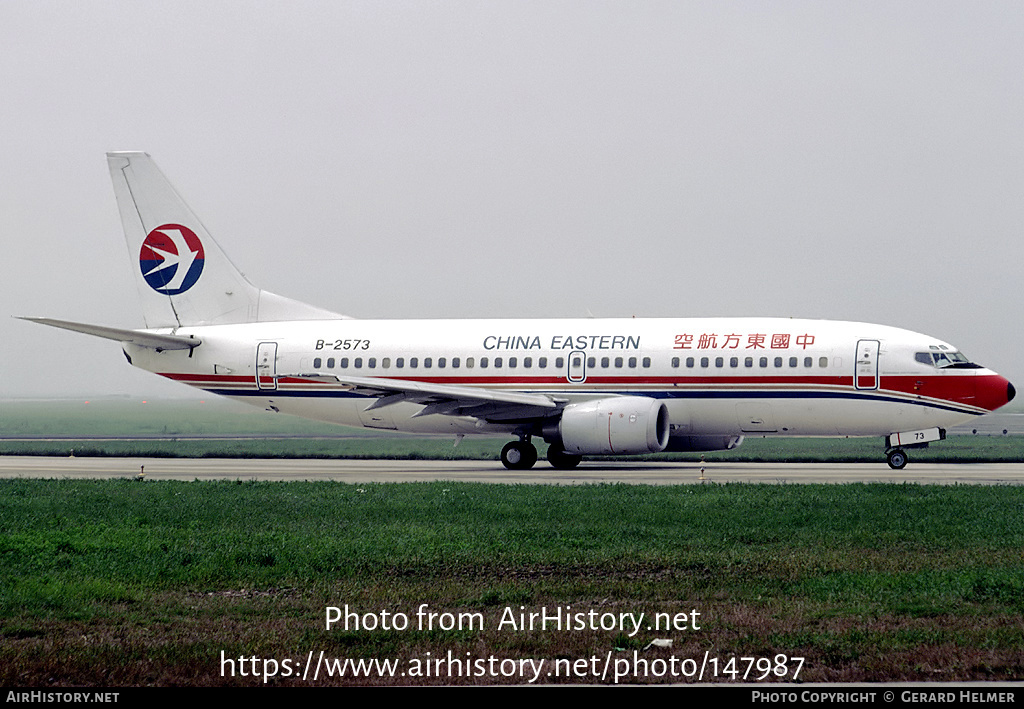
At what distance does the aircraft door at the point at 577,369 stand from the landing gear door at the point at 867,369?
287 inches

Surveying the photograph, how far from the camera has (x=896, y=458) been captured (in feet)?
101

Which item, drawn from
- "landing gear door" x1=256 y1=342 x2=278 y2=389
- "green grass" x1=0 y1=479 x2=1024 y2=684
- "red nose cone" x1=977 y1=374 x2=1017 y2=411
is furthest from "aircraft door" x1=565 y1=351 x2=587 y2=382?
"green grass" x1=0 y1=479 x2=1024 y2=684

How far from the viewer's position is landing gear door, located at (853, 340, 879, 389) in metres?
29.9

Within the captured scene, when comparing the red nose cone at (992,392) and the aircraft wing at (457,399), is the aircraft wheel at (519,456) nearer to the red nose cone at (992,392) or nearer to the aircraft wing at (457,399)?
the aircraft wing at (457,399)

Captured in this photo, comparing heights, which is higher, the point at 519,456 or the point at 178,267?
the point at 178,267

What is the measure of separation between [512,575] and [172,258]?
27.9 meters

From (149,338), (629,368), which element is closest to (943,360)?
(629,368)

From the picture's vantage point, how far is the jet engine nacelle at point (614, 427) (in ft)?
97.8

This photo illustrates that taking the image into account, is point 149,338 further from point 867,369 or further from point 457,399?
point 867,369

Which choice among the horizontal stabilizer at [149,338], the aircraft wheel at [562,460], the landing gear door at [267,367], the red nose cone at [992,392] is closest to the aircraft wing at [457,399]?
the aircraft wheel at [562,460]

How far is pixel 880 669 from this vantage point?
27.0 feet

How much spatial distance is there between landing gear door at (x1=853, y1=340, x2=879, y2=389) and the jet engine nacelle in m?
5.20

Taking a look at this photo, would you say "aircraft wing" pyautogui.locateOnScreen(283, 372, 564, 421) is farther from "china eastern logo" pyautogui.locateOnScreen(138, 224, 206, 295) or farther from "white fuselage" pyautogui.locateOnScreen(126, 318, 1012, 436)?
"china eastern logo" pyautogui.locateOnScreen(138, 224, 206, 295)
